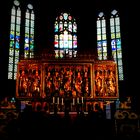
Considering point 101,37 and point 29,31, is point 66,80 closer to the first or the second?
point 29,31

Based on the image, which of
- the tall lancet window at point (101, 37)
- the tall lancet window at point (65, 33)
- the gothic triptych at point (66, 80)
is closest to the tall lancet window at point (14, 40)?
the tall lancet window at point (65, 33)

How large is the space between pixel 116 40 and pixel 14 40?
7.16 m

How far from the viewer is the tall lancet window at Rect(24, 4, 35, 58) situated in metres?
21.6

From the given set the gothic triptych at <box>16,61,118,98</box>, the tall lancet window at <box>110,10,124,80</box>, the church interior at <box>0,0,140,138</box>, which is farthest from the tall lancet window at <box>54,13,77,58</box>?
the gothic triptych at <box>16,61,118,98</box>

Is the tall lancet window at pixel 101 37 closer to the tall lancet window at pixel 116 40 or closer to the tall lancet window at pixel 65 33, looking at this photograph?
the tall lancet window at pixel 116 40

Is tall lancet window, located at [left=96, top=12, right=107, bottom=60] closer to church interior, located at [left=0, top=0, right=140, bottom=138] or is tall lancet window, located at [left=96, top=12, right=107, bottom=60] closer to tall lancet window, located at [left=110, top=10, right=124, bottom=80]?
church interior, located at [left=0, top=0, right=140, bottom=138]

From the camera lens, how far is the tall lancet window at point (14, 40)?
20469 mm

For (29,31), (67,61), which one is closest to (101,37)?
(29,31)

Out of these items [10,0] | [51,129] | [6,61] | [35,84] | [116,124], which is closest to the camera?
[51,129]

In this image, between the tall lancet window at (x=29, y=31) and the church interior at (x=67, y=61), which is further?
the tall lancet window at (x=29, y=31)

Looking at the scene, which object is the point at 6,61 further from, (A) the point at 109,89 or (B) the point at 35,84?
→ (A) the point at 109,89

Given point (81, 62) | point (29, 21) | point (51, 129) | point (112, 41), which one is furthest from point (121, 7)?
point (51, 129)

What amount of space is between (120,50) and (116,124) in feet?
30.5

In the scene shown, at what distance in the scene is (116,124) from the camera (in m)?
13.4
